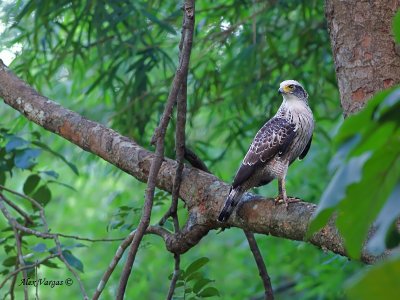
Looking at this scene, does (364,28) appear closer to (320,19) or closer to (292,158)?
(292,158)

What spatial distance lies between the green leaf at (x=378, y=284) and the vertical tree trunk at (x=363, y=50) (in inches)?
86.7

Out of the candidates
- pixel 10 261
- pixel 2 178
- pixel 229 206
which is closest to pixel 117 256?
pixel 229 206

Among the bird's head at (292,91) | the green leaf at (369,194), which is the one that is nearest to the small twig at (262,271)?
the bird's head at (292,91)

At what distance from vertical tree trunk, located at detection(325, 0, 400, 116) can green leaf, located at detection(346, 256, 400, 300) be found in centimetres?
220

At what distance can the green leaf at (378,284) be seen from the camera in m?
0.64

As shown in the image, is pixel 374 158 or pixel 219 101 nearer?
pixel 374 158

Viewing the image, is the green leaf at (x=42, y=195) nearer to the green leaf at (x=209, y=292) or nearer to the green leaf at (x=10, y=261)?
the green leaf at (x=10, y=261)

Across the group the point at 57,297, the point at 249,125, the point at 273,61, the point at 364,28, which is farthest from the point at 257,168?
the point at 57,297

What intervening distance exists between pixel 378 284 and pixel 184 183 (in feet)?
8.01

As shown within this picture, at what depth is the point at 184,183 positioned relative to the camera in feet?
10.1

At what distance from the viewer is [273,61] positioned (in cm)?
549

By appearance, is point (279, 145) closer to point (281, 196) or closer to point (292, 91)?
point (292, 91)

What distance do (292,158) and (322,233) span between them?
1478 mm
